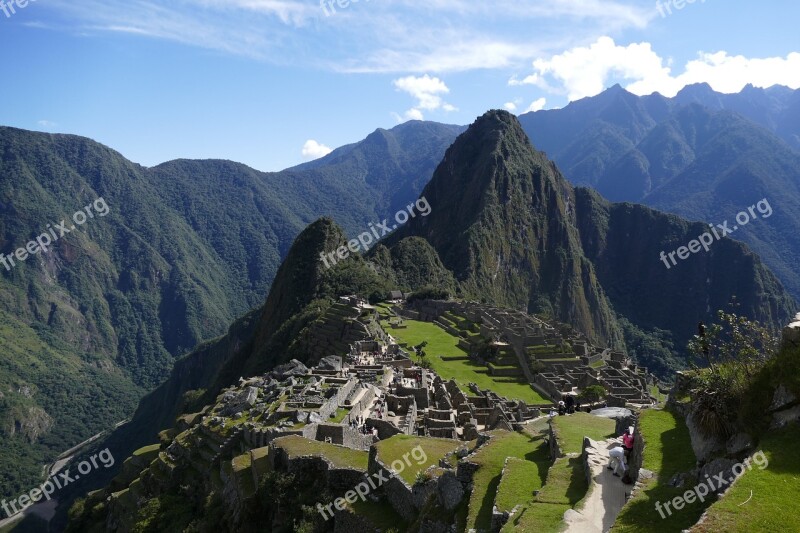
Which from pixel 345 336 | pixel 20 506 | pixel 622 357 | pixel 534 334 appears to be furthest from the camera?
pixel 20 506

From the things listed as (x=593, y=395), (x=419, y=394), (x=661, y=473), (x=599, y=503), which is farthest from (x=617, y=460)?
(x=593, y=395)

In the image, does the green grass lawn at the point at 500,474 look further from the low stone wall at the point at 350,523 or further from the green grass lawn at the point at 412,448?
the low stone wall at the point at 350,523

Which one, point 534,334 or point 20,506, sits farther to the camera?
point 20,506

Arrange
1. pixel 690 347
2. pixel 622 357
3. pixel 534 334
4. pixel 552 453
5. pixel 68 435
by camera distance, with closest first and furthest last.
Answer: pixel 690 347 < pixel 552 453 < pixel 534 334 < pixel 622 357 < pixel 68 435

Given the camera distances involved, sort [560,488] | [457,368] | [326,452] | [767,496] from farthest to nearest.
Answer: [457,368]
[326,452]
[560,488]
[767,496]

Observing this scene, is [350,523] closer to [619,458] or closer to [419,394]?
[619,458]

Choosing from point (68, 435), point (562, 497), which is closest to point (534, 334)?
point (562, 497)

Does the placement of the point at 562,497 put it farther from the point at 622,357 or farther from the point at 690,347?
the point at 622,357

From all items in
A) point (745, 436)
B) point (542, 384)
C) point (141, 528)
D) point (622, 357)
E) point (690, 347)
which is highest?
point (690, 347)
